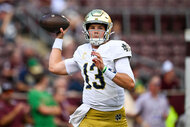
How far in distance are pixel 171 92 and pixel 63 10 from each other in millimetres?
4767

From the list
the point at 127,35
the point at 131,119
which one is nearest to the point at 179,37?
the point at 127,35

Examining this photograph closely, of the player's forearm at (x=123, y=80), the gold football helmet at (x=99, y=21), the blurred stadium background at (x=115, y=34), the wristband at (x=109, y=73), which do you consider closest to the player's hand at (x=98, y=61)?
the wristband at (x=109, y=73)

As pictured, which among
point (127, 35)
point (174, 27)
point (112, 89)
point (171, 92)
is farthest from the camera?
point (174, 27)

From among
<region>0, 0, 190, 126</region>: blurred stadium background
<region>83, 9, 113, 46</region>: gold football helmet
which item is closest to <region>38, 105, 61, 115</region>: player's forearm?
<region>0, 0, 190, 126</region>: blurred stadium background

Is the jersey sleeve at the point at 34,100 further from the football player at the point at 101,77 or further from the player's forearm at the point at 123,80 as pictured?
the player's forearm at the point at 123,80

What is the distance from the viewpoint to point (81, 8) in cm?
1401

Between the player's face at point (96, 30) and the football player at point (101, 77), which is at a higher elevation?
the player's face at point (96, 30)

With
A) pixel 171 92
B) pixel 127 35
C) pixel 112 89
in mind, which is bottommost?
pixel 171 92

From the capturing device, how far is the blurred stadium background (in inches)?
386

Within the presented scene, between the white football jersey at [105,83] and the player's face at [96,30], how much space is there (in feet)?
A: 0.40

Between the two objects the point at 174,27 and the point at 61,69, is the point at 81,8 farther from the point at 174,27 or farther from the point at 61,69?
the point at 61,69

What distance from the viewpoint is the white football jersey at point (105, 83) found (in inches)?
165

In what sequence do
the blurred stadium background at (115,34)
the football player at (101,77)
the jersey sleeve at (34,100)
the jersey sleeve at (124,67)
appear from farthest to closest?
1. the blurred stadium background at (115,34)
2. the jersey sleeve at (34,100)
3. the football player at (101,77)
4. the jersey sleeve at (124,67)

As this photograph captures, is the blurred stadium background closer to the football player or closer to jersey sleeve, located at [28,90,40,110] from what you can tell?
jersey sleeve, located at [28,90,40,110]
